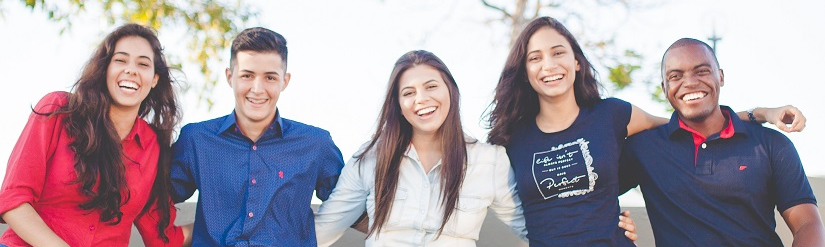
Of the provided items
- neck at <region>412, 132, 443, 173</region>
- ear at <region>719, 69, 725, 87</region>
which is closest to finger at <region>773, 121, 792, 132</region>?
ear at <region>719, 69, 725, 87</region>

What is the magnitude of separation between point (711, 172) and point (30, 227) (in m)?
2.45

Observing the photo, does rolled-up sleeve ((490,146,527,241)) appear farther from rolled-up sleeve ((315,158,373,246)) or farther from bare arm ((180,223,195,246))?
bare arm ((180,223,195,246))

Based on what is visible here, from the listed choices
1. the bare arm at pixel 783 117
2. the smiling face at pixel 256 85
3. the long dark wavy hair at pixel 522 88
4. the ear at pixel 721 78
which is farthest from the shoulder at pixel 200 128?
the bare arm at pixel 783 117

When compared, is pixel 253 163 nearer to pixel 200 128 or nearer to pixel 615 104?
pixel 200 128

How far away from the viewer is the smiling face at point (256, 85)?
10.3ft

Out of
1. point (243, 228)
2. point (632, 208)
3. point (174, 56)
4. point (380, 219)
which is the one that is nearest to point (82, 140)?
point (243, 228)

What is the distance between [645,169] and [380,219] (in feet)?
3.48

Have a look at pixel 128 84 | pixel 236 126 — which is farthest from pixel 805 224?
pixel 128 84

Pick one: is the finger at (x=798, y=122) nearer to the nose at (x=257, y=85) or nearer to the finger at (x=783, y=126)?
the finger at (x=783, y=126)

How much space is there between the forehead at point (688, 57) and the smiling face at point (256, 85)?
1559 mm

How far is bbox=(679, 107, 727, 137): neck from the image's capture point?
10.1ft

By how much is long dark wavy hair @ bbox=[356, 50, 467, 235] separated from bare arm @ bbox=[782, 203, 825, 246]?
1.23m

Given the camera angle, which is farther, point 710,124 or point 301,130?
point 301,130

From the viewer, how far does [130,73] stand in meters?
2.96
